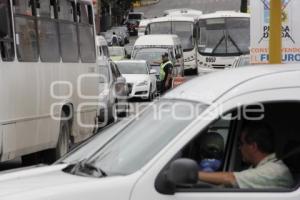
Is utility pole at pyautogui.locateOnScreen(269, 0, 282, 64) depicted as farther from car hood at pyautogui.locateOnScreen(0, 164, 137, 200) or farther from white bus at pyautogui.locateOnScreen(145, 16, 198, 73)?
white bus at pyautogui.locateOnScreen(145, 16, 198, 73)

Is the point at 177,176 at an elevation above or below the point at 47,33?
below

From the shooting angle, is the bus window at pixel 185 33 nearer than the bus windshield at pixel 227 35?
No

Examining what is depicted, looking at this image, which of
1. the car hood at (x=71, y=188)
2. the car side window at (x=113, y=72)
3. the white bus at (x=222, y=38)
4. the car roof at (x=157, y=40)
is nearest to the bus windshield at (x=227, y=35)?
the white bus at (x=222, y=38)

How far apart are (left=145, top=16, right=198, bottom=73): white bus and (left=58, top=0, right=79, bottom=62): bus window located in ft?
85.7

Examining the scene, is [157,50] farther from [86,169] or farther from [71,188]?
[71,188]

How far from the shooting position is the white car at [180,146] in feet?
14.4

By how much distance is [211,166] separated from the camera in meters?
5.23

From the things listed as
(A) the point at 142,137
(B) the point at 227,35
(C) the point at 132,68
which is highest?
(A) the point at 142,137

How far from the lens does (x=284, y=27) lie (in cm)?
1603

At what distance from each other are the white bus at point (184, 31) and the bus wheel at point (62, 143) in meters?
26.9

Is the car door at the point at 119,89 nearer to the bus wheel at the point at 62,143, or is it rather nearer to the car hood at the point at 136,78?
the car hood at the point at 136,78

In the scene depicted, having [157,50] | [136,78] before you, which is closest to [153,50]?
[157,50]

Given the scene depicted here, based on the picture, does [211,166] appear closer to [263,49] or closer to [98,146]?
[98,146]

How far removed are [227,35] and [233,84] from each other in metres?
29.1
